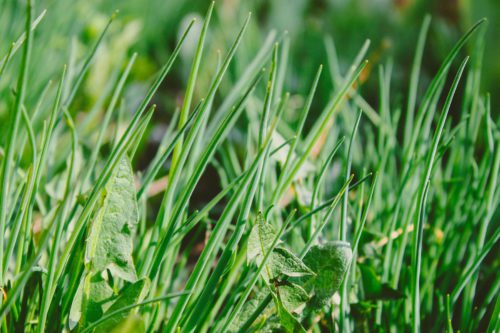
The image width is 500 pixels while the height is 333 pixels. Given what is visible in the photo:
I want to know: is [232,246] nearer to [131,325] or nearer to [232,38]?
[131,325]

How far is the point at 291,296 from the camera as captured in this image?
36 cm

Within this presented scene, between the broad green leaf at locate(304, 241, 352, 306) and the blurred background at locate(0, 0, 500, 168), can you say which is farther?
the blurred background at locate(0, 0, 500, 168)

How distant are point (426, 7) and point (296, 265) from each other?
1188 millimetres

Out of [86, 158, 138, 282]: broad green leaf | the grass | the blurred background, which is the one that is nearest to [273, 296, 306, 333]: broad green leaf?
the grass

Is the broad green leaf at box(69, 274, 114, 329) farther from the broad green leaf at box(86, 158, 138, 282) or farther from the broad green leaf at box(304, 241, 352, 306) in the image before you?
the broad green leaf at box(304, 241, 352, 306)

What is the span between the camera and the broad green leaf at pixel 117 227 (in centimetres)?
36

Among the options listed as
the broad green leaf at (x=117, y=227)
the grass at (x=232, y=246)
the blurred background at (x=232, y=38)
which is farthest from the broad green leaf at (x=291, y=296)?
the blurred background at (x=232, y=38)

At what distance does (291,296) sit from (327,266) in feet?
0.11

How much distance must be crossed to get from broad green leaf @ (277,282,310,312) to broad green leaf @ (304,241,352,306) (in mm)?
10

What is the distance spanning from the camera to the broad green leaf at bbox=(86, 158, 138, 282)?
0.36m

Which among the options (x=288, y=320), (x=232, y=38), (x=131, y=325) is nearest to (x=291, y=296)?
(x=288, y=320)

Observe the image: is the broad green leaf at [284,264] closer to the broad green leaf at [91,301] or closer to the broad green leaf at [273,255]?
the broad green leaf at [273,255]

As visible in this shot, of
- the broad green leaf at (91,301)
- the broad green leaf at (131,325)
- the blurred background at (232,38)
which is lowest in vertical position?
the broad green leaf at (91,301)

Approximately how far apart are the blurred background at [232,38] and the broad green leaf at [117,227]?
347mm
